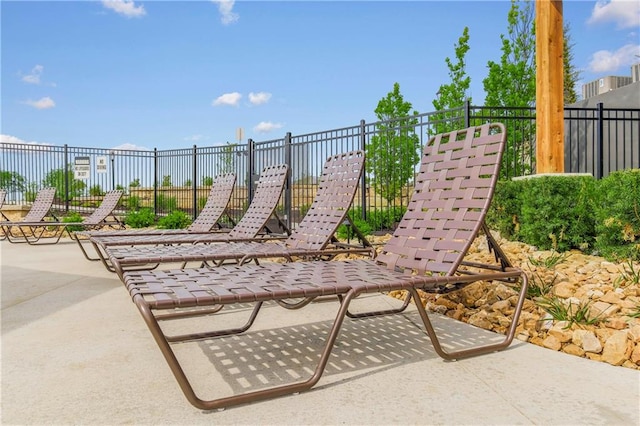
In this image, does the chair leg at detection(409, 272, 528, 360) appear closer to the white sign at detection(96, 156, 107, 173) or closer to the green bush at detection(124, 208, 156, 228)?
the green bush at detection(124, 208, 156, 228)

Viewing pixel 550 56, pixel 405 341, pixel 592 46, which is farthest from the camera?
pixel 592 46

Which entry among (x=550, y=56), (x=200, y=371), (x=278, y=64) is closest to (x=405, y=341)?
(x=200, y=371)

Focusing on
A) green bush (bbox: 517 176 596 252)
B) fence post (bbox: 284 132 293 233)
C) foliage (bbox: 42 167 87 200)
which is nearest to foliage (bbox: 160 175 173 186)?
foliage (bbox: 42 167 87 200)

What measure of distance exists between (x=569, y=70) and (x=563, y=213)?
24.8 metres

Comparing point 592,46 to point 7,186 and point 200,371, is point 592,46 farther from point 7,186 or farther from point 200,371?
point 7,186

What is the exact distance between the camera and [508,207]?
19.6 feet

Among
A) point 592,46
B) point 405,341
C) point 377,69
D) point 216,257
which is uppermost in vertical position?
point 592,46

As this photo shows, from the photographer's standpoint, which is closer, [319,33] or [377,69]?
[319,33]

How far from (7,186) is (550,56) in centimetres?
1664

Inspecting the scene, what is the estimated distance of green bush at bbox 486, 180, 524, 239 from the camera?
5.82m

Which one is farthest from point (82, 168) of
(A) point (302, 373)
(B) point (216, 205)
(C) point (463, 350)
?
(C) point (463, 350)

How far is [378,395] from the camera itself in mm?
1794

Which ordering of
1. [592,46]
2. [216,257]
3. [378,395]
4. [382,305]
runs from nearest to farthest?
[378,395]
[216,257]
[382,305]
[592,46]

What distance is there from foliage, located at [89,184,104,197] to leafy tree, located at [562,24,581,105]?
76.3 ft
